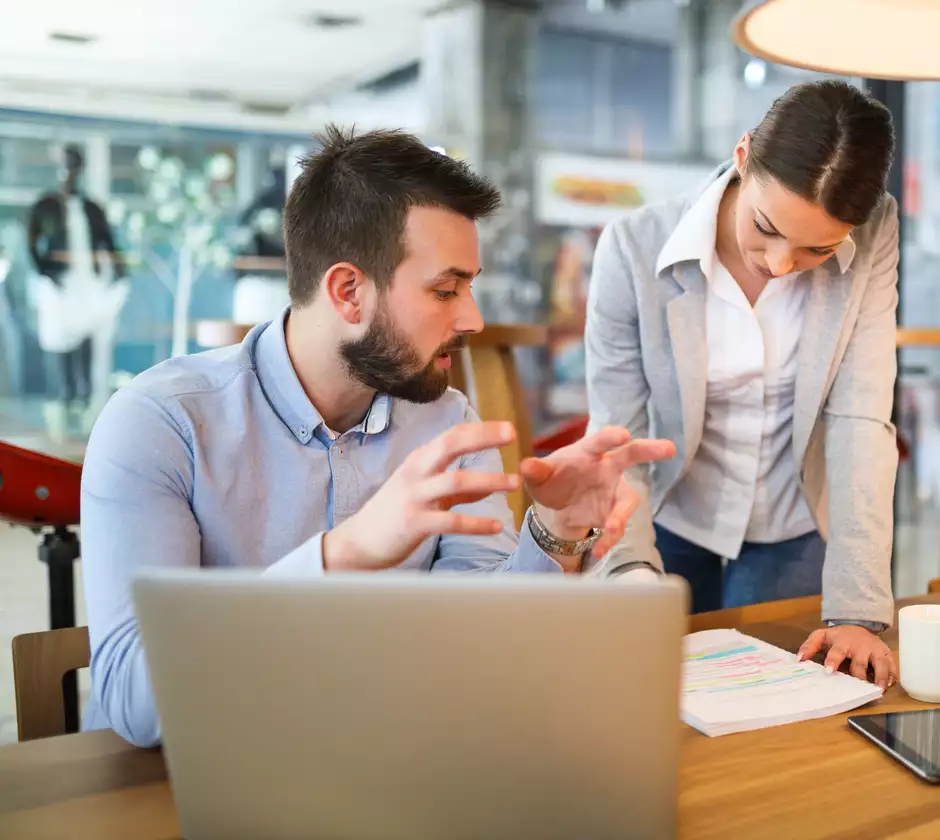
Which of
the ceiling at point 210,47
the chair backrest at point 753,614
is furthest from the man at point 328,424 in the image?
the ceiling at point 210,47

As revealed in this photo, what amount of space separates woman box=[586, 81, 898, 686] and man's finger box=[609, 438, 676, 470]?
0.49 meters

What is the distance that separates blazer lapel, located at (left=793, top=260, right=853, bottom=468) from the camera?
1.48 meters

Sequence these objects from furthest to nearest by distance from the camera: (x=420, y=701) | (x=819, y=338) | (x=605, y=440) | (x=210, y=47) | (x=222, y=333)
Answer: (x=210, y=47) < (x=222, y=333) < (x=819, y=338) < (x=605, y=440) < (x=420, y=701)

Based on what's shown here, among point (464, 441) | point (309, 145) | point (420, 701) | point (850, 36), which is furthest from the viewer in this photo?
point (309, 145)

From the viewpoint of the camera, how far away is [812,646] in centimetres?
113

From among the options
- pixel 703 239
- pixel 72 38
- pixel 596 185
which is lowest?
pixel 703 239

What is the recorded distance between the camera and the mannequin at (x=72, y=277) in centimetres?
607

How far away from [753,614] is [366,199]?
28.7 inches

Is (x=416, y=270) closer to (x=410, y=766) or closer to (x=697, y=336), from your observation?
(x=697, y=336)

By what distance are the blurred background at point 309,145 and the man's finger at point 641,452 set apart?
488 centimetres

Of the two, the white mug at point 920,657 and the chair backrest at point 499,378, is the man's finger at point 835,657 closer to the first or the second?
the white mug at point 920,657

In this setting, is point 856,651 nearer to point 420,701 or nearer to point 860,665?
point 860,665

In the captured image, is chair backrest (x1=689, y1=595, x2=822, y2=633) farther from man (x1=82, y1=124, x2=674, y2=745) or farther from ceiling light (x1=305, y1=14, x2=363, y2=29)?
ceiling light (x1=305, y1=14, x2=363, y2=29)

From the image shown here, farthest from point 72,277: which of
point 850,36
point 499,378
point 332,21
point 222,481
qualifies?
point 850,36
